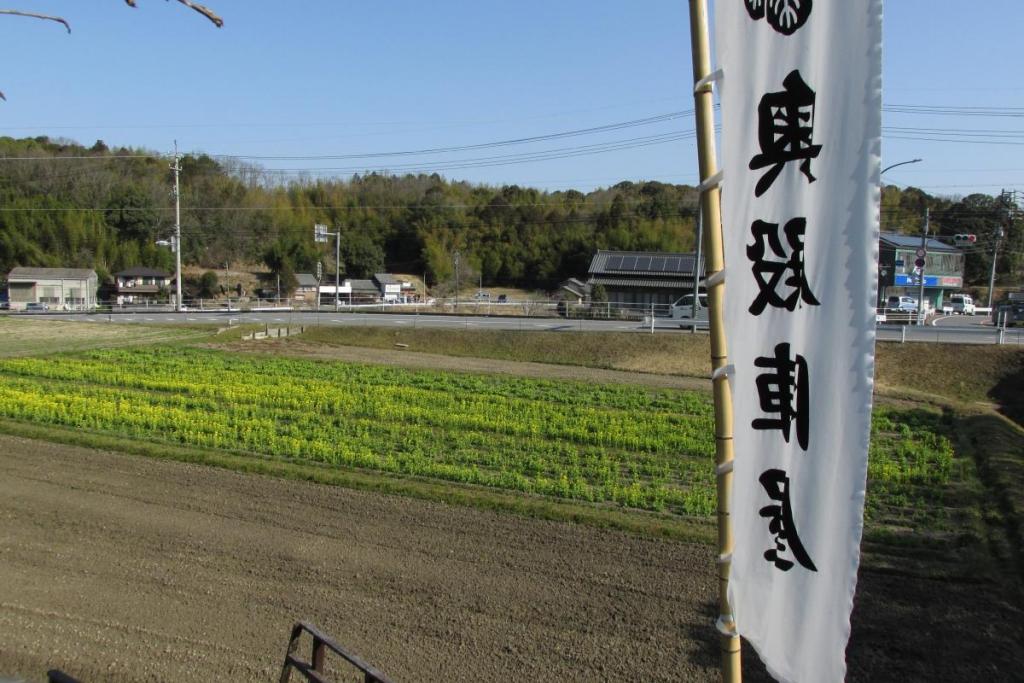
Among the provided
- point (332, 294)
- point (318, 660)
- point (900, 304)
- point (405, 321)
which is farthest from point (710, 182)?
point (332, 294)

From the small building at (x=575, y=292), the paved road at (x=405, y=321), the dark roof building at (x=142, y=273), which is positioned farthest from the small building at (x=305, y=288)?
the small building at (x=575, y=292)

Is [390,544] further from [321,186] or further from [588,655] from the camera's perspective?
[321,186]

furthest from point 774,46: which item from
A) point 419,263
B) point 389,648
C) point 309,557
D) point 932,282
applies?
point 419,263

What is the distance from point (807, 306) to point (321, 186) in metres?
94.3

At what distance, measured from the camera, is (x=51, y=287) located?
5700cm

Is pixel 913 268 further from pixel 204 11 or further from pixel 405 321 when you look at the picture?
pixel 204 11

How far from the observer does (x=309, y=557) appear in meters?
8.79

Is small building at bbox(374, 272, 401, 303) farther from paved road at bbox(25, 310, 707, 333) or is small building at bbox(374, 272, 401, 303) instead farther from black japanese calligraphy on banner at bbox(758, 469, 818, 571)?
black japanese calligraphy on banner at bbox(758, 469, 818, 571)

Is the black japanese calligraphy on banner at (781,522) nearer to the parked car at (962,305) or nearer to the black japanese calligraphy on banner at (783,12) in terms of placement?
the black japanese calligraphy on banner at (783,12)

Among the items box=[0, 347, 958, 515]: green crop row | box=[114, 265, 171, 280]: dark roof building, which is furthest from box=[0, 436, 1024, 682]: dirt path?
box=[114, 265, 171, 280]: dark roof building

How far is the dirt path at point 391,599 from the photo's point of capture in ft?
21.4

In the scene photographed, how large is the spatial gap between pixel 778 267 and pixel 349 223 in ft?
262

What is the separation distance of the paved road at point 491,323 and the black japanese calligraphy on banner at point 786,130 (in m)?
27.3

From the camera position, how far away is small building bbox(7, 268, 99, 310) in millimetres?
56438
